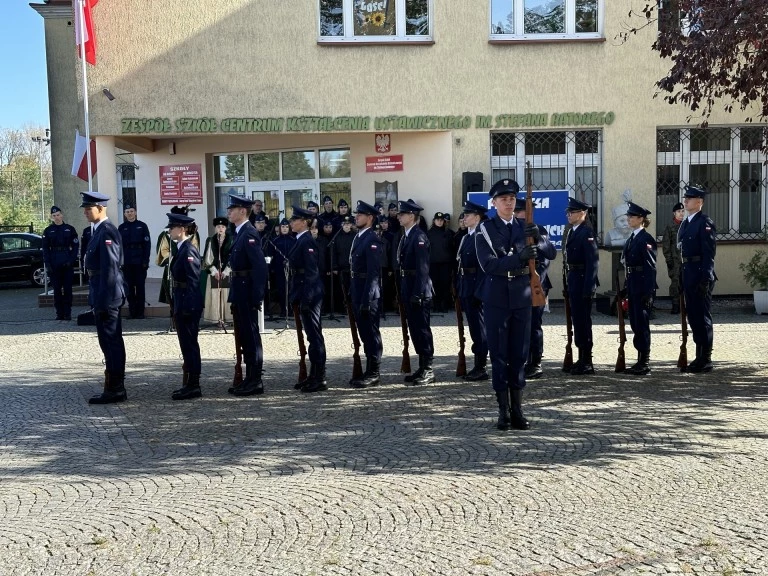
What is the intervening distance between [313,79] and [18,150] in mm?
72108

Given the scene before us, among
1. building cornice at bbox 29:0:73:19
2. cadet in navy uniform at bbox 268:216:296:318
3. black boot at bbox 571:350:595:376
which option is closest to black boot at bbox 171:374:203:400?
black boot at bbox 571:350:595:376

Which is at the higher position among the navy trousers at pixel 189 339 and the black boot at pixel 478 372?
the navy trousers at pixel 189 339

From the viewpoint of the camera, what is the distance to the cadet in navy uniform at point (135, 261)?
56.7 ft

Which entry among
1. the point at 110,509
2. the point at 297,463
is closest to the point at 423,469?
the point at 297,463

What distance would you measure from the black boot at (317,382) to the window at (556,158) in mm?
9321

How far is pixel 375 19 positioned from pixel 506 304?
467 inches

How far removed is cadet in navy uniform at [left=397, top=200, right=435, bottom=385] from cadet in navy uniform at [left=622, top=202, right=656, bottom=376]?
2374 millimetres

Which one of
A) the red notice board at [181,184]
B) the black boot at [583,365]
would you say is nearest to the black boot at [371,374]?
the black boot at [583,365]

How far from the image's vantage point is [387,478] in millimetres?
6668

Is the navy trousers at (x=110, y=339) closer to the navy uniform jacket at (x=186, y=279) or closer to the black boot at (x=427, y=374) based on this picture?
the navy uniform jacket at (x=186, y=279)

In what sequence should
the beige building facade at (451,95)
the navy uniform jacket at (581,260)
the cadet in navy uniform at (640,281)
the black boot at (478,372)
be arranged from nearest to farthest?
1. the black boot at (478,372)
2. the navy uniform jacket at (581,260)
3. the cadet in navy uniform at (640,281)
4. the beige building facade at (451,95)

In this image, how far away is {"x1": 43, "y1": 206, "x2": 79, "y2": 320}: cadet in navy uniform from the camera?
17516 millimetres

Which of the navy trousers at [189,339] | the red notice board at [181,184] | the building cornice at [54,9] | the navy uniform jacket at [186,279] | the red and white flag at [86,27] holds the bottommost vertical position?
the navy trousers at [189,339]

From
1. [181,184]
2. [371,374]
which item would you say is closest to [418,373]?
[371,374]
